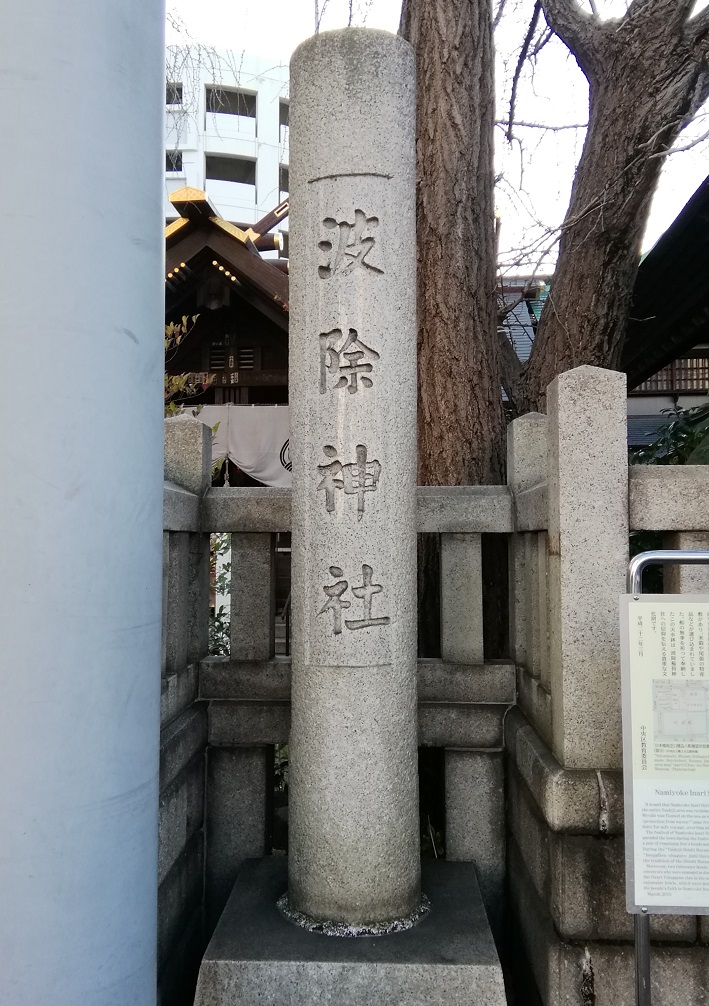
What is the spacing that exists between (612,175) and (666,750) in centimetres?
369

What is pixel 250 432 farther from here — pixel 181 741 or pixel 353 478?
pixel 353 478

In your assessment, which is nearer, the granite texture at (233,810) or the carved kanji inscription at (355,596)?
the carved kanji inscription at (355,596)

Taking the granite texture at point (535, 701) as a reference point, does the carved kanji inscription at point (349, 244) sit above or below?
above

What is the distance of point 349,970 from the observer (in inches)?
107

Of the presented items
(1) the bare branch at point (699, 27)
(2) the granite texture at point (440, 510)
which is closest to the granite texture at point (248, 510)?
Answer: (2) the granite texture at point (440, 510)

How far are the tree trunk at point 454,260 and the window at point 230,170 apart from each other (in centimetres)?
2849

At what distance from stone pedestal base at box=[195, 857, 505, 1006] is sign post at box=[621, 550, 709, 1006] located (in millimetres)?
576

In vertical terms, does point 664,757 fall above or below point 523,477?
below

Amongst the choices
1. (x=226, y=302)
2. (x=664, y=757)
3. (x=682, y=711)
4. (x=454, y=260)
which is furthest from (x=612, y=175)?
(x=226, y=302)

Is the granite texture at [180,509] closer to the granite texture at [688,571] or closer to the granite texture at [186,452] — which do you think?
the granite texture at [186,452]

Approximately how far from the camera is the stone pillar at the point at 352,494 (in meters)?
3.00

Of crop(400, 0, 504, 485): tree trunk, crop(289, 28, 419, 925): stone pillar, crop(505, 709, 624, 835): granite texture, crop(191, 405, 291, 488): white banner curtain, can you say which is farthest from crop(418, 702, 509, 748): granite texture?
crop(191, 405, 291, 488): white banner curtain

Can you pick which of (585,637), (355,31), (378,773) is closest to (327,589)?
(378,773)

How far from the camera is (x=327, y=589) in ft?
9.89
